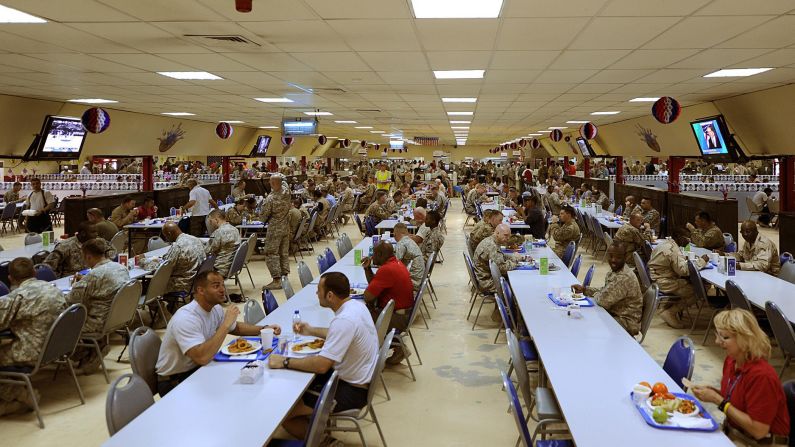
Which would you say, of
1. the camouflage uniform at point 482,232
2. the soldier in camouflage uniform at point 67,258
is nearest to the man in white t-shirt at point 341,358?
the soldier in camouflage uniform at point 67,258

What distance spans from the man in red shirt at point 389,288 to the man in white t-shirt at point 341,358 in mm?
1418

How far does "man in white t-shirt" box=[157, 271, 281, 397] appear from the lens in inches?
141

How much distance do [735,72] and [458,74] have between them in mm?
3167

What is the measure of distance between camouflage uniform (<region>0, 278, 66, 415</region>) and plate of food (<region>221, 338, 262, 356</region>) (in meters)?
1.58

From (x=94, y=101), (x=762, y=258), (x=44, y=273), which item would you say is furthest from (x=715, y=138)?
(x=94, y=101)

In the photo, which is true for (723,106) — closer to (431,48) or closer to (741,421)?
(431,48)

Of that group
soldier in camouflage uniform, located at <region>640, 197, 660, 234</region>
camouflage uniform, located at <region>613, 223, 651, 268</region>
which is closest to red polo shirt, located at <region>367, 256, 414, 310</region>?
camouflage uniform, located at <region>613, 223, 651, 268</region>

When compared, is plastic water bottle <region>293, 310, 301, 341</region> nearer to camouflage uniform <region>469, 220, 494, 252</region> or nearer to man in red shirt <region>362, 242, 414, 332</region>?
man in red shirt <region>362, 242, 414, 332</region>

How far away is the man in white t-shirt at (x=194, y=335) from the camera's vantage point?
3.58 metres

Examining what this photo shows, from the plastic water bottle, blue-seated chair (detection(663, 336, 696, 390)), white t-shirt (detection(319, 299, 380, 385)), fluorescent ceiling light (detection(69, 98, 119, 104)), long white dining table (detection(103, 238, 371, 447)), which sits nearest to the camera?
long white dining table (detection(103, 238, 371, 447))

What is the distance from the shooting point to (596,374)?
338 centimetres

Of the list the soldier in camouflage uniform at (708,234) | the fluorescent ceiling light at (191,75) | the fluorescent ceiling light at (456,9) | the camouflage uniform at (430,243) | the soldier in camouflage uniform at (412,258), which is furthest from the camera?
the camouflage uniform at (430,243)

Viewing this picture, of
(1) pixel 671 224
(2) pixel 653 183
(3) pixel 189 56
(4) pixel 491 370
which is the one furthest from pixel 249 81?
(2) pixel 653 183

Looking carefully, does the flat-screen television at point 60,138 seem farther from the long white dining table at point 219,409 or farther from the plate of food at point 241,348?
the long white dining table at point 219,409
